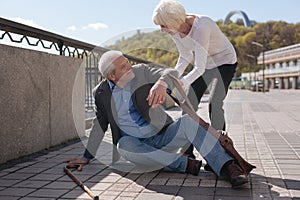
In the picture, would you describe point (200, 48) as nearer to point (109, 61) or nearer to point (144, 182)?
point (109, 61)

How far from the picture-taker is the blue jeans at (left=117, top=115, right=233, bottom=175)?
376 centimetres

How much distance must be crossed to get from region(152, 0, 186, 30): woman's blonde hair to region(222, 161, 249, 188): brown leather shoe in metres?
1.37

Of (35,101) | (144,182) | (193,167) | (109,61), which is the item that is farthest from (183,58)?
(35,101)

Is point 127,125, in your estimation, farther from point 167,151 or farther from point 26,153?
point 26,153

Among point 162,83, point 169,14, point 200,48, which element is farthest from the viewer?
point 200,48

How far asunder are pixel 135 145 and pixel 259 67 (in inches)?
3876

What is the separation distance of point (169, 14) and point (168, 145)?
1277mm

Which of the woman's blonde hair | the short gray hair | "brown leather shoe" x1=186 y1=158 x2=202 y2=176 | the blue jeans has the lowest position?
"brown leather shoe" x1=186 y1=158 x2=202 y2=176

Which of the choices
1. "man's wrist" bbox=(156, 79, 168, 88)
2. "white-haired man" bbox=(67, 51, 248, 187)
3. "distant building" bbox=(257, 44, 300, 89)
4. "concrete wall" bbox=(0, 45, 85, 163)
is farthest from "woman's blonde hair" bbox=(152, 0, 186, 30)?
"distant building" bbox=(257, 44, 300, 89)

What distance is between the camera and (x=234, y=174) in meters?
3.42

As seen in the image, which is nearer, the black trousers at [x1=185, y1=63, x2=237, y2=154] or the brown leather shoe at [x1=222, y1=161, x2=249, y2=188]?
the brown leather shoe at [x1=222, y1=161, x2=249, y2=188]

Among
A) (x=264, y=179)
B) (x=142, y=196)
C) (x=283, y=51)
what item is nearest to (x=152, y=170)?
→ (x=142, y=196)

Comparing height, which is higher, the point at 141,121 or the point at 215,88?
the point at 215,88

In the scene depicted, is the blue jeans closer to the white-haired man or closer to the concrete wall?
the white-haired man
